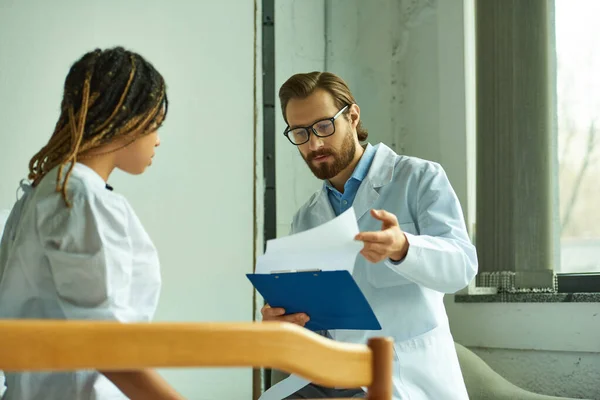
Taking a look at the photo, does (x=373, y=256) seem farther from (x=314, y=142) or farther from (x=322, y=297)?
(x=314, y=142)

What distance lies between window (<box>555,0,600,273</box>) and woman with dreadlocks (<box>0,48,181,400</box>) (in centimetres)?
188

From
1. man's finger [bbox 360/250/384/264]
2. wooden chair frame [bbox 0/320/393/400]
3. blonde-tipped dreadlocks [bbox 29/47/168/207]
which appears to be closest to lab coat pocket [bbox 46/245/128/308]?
blonde-tipped dreadlocks [bbox 29/47/168/207]

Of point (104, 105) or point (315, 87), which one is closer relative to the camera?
point (104, 105)

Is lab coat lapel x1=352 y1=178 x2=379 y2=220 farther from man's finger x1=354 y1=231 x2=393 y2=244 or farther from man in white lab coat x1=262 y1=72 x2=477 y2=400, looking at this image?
man's finger x1=354 y1=231 x2=393 y2=244

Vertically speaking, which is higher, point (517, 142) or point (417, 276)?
point (517, 142)

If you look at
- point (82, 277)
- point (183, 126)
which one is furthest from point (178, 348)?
point (183, 126)

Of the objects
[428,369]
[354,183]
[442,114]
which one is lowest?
[428,369]

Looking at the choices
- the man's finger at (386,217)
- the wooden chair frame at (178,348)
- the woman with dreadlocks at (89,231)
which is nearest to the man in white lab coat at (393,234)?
the man's finger at (386,217)

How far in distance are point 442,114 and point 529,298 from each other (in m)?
0.85

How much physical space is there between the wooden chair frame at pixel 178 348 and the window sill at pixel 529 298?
1883 millimetres

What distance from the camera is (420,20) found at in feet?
10.1

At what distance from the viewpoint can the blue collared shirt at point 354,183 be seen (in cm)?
203

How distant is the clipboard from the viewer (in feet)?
4.41

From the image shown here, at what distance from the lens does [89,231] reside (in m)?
0.99
